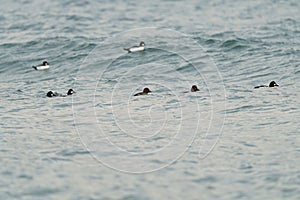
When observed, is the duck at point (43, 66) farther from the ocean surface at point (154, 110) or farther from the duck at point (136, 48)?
the duck at point (136, 48)

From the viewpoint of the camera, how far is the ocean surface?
35.1ft

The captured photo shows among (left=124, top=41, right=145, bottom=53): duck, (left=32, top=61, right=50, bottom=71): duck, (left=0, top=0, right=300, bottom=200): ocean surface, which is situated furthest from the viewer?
(left=124, top=41, right=145, bottom=53): duck

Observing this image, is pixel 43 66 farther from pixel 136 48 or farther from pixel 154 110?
pixel 154 110

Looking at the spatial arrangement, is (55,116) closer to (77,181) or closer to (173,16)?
(77,181)

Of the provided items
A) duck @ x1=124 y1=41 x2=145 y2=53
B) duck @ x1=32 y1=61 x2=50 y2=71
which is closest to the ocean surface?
duck @ x1=124 y1=41 x2=145 y2=53

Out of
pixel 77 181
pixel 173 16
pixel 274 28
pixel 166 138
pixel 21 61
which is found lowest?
pixel 77 181

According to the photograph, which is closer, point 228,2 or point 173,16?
point 173,16

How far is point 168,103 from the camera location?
1609 cm

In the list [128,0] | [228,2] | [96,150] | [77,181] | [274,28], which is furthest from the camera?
[128,0]

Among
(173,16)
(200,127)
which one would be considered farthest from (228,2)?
(200,127)

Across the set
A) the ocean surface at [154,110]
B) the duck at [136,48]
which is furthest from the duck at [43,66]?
the duck at [136,48]

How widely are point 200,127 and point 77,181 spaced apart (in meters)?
3.98

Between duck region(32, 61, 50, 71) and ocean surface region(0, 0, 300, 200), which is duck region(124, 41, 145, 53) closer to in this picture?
ocean surface region(0, 0, 300, 200)

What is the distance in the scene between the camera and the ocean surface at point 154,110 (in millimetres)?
10688
